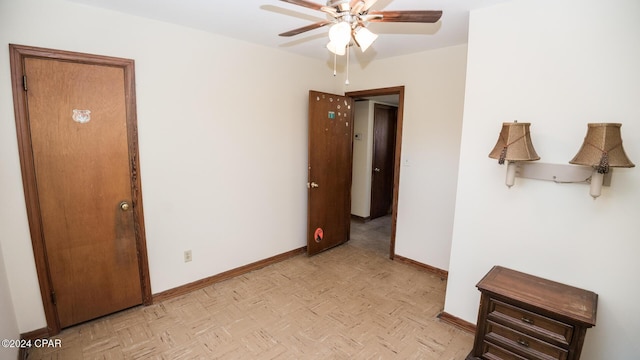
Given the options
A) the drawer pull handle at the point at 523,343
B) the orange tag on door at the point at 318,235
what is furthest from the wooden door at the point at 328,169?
the drawer pull handle at the point at 523,343

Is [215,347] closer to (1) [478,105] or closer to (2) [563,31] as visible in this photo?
(1) [478,105]

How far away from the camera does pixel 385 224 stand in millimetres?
5062

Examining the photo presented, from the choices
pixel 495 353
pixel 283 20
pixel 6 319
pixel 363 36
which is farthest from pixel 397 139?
pixel 6 319

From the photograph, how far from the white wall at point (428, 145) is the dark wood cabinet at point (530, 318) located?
1308mm

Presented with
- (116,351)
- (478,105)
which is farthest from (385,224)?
(116,351)

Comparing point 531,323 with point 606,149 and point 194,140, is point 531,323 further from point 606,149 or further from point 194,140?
Result: point 194,140

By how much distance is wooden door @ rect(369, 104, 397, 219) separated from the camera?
5117 mm

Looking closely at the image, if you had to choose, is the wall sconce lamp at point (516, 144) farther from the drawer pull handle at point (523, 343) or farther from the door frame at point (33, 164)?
the door frame at point (33, 164)

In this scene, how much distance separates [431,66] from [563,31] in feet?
4.65

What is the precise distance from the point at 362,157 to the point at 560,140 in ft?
10.9

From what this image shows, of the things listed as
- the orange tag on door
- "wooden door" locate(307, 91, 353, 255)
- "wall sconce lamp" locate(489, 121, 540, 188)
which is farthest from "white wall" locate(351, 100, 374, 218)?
"wall sconce lamp" locate(489, 121, 540, 188)

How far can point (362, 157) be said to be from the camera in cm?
503

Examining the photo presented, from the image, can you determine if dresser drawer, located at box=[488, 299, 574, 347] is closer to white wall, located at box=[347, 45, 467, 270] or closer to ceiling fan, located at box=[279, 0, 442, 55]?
white wall, located at box=[347, 45, 467, 270]

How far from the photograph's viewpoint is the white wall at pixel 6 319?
1.68 metres
